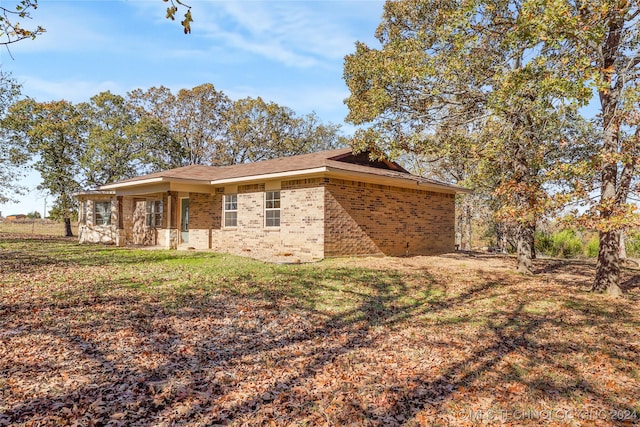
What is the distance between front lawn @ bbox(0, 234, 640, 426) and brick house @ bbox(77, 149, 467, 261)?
13.7 feet

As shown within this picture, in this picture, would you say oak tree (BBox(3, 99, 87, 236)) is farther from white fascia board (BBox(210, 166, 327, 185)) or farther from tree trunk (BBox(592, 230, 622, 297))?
tree trunk (BBox(592, 230, 622, 297))

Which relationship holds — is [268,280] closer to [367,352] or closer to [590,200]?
[367,352]

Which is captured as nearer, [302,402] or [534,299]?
[302,402]

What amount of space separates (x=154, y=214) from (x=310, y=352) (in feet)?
52.8

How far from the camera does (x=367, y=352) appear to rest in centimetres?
493

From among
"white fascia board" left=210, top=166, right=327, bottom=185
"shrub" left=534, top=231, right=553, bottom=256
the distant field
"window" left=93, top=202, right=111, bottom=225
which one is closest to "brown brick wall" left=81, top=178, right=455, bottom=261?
"white fascia board" left=210, top=166, right=327, bottom=185

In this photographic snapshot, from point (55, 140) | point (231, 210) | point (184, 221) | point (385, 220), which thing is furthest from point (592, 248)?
point (55, 140)

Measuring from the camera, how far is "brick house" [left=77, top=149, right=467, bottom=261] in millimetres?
12906

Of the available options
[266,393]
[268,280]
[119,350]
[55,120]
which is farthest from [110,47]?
[55,120]

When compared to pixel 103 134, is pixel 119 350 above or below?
below

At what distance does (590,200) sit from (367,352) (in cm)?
580

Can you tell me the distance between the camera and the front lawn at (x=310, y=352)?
3494 mm

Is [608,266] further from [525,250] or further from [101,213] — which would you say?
[101,213]

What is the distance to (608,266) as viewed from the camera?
8500mm
